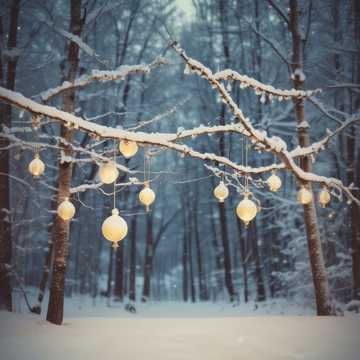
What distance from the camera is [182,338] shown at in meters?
4.90

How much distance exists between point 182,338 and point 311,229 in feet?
11.3

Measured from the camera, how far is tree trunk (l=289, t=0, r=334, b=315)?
6.76 meters

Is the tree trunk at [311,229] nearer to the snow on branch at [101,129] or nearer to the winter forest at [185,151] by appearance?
the winter forest at [185,151]

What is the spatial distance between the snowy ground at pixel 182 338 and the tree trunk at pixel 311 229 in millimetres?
730

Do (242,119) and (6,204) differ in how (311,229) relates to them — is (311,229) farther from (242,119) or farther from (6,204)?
(6,204)

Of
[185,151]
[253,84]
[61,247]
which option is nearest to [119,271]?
[61,247]

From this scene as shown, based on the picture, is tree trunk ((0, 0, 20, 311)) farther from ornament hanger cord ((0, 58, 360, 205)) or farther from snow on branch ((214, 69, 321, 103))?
snow on branch ((214, 69, 321, 103))

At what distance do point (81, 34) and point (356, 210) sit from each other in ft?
23.4

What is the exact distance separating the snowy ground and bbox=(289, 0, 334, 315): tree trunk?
0.73m

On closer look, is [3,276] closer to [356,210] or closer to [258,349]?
[258,349]

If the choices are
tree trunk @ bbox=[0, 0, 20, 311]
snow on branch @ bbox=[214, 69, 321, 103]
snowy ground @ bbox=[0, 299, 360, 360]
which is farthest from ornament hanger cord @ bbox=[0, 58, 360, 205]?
tree trunk @ bbox=[0, 0, 20, 311]

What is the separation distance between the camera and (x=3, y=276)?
284 inches

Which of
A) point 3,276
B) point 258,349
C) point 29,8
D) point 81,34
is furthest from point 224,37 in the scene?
point 258,349

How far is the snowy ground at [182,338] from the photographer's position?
4.18m
